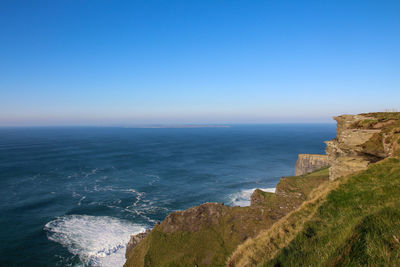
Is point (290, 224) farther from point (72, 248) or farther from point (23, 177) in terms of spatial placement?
point (23, 177)

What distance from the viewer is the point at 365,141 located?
21141 millimetres

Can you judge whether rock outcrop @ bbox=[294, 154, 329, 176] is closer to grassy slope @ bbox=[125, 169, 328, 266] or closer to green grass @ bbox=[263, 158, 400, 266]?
grassy slope @ bbox=[125, 169, 328, 266]

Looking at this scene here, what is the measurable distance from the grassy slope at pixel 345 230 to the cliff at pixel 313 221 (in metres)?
0.03

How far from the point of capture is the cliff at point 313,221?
26.5ft

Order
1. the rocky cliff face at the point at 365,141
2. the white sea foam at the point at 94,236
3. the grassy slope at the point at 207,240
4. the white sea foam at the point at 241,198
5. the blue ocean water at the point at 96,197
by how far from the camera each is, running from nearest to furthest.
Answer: the rocky cliff face at the point at 365,141
the grassy slope at the point at 207,240
the white sea foam at the point at 94,236
the blue ocean water at the point at 96,197
the white sea foam at the point at 241,198

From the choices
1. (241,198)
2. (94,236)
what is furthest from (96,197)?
(241,198)

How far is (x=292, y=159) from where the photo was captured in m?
96.8

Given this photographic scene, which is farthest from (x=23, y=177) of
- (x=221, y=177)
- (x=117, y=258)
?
(x=221, y=177)

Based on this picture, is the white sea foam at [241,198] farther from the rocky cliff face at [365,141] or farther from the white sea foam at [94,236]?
the rocky cliff face at [365,141]

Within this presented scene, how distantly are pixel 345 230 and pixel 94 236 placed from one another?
36104mm

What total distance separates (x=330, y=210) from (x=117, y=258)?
28535 mm

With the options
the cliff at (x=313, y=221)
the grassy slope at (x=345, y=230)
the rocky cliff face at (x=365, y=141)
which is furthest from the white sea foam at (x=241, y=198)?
the grassy slope at (x=345, y=230)

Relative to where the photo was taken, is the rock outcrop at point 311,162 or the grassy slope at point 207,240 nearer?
the grassy slope at point 207,240

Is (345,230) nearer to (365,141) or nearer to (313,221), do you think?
(313,221)
